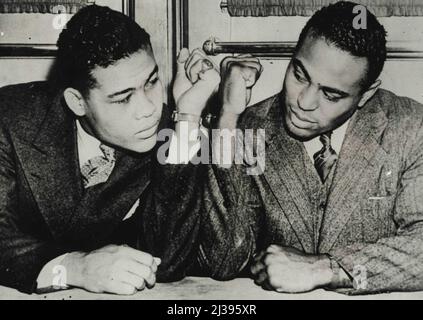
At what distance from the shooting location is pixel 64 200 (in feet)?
7.54

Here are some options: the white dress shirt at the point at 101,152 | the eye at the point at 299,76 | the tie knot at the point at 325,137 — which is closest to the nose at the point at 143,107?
the white dress shirt at the point at 101,152

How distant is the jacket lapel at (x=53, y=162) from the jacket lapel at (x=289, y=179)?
2.33 feet

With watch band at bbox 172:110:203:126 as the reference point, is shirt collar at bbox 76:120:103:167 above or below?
below

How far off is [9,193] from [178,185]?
1.99 ft

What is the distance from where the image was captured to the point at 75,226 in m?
2.33

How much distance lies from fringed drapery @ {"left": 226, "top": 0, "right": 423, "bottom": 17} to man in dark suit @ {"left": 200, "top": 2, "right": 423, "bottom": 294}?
0.06 m

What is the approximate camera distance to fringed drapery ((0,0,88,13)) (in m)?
2.37

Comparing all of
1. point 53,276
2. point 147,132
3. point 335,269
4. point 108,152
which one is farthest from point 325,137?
point 53,276

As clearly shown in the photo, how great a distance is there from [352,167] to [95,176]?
0.94 meters

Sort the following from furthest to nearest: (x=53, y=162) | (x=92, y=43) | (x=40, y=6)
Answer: (x=40, y=6)
(x=53, y=162)
(x=92, y=43)

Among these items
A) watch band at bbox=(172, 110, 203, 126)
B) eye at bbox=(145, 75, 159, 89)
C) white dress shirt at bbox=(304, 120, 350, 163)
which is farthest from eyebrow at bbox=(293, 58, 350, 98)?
eye at bbox=(145, 75, 159, 89)

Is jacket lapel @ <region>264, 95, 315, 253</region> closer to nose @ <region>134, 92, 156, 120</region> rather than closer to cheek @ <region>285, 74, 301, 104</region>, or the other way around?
cheek @ <region>285, 74, 301, 104</region>

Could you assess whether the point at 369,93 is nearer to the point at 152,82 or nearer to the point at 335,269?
the point at 335,269
